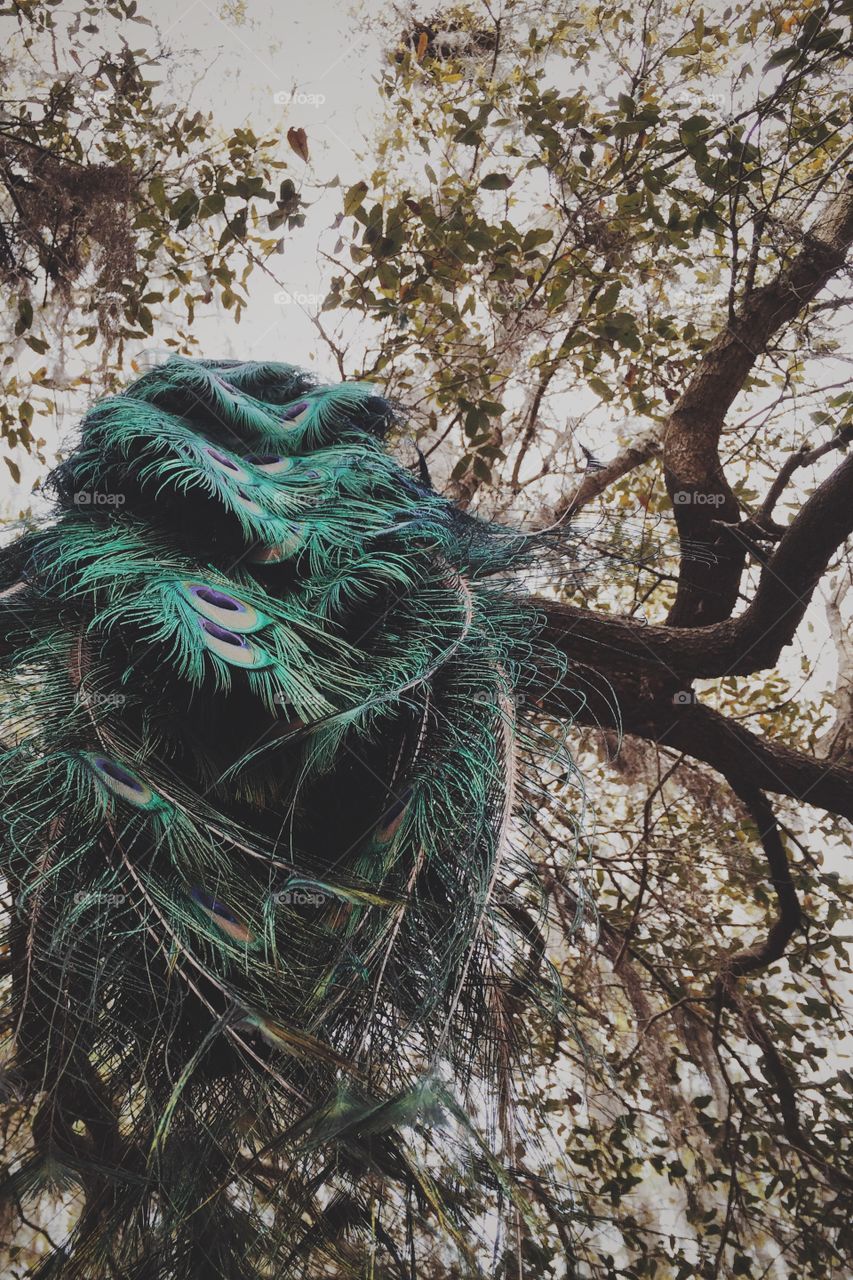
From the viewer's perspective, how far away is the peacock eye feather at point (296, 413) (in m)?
2.86

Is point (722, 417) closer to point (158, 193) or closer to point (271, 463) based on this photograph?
point (271, 463)

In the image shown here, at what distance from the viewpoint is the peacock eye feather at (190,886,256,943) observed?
1424mm

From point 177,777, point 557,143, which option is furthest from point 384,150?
point 177,777

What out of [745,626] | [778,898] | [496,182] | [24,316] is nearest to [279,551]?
[745,626]

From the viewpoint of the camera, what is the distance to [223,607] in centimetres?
183

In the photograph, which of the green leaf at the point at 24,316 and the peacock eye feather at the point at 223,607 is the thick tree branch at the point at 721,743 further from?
the green leaf at the point at 24,316

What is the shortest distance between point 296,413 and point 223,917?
1877mm

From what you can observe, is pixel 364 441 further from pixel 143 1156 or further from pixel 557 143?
pixel 143 1156

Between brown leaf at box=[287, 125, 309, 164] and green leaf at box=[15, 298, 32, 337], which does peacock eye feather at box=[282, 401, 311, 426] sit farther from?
green leaf at box=[15, 298, 32, 337]

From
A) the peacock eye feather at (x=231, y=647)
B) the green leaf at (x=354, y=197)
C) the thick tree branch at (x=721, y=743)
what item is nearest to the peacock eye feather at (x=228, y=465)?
the peacock eye feather at (x=231, y=647)

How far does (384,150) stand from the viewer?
461 cm

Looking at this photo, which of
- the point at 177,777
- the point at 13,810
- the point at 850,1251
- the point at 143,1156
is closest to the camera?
the point at 143,1156

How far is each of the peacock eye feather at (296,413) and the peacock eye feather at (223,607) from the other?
1122 mm

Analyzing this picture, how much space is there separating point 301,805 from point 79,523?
100cm
